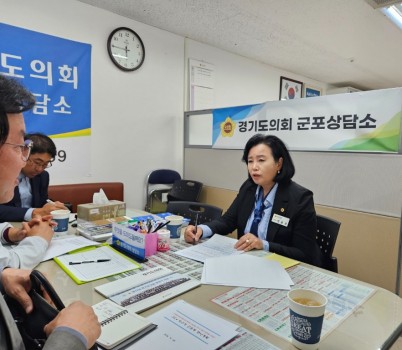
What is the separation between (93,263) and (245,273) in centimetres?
58

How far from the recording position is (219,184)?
322cm

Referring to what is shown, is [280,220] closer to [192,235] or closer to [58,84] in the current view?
[192,235]

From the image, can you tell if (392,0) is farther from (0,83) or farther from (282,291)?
(0,83)

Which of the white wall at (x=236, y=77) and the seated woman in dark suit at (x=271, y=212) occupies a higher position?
the white wall at (x=236, y=77)

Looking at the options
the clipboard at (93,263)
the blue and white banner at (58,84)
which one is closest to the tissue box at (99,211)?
the clipboard at (93,263)

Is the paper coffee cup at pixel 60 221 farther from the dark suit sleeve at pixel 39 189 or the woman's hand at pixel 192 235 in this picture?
the dark suit sleeve at pixel 39 189

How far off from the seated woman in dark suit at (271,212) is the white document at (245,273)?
0.55 ft

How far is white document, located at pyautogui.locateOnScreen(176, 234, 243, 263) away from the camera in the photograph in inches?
50.5

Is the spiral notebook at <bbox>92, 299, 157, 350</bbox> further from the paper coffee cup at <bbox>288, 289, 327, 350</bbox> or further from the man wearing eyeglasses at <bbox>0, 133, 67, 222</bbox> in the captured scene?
the man wearing eyeglasses at <bbox>0, 133, 67, 222</bbox>

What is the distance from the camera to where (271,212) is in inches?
64.8

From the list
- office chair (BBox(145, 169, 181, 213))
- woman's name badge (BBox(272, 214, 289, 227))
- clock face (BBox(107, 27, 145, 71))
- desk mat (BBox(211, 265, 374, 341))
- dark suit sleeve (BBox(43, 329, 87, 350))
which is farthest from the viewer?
office chair (BBox(145, 169, 181, 213))

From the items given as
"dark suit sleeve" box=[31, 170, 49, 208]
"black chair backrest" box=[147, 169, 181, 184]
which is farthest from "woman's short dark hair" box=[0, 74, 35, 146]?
"black chair backrest" box=[147, 169, 181, 184]

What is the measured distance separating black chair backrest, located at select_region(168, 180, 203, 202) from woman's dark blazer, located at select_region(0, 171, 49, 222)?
148 centimetres

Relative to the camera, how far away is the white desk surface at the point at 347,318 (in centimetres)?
74
